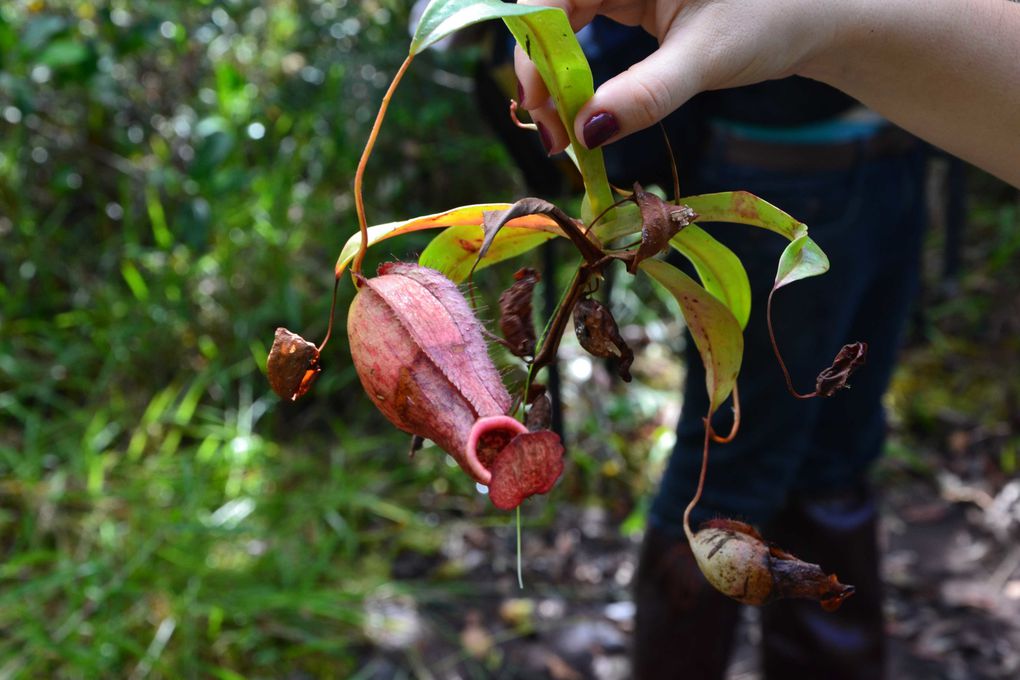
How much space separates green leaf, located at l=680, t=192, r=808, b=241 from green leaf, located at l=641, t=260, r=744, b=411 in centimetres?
4

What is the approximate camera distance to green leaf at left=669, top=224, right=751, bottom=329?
1.90 feet

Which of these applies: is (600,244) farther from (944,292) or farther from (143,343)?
(944,292)

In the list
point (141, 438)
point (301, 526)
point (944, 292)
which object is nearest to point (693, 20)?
point (301, 526)

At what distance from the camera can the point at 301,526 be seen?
2.17 m

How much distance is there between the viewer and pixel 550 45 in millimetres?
521

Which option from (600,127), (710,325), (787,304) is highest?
(600,127)

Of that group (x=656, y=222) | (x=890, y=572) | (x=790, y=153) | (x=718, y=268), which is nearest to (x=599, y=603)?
(x=890, y=572)

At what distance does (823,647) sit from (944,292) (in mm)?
1752

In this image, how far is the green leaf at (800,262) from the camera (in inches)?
19.5

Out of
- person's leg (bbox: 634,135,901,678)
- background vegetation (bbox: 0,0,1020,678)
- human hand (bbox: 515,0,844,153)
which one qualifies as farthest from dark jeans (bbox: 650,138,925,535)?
background vegetation (bbox: 0,0,1020,678)

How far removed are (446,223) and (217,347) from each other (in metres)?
2.14

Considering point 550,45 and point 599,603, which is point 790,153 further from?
point 599,603

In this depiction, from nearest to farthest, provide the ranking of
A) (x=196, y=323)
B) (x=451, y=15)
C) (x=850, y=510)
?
(x=451, y=15)
(x=850, y=510)
(x=196, y=323)

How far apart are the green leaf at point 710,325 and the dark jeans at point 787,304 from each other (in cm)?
80
